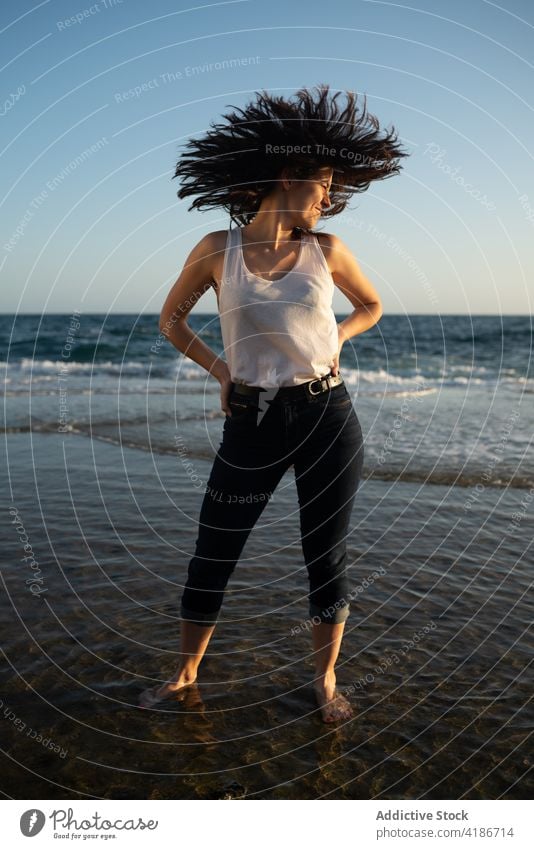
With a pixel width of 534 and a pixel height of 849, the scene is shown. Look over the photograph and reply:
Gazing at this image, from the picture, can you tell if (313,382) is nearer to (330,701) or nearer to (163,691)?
(330,701)

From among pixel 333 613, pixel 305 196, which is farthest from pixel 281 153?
pixel 333 613

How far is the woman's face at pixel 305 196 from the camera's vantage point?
343 centimetres

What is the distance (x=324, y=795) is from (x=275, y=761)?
0.31 metres

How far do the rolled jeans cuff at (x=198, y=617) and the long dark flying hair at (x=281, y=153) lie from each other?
6.98ft

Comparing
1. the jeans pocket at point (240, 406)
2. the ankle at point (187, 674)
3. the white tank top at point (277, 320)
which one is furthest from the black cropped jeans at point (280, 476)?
the ankle at point (187, 674)

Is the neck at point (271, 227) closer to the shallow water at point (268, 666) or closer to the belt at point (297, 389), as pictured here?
the belt at point (297, 389)

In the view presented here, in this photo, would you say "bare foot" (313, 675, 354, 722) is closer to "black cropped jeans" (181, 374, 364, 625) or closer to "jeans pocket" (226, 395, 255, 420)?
"black cropped jeans" (181, 374, 364, 625)

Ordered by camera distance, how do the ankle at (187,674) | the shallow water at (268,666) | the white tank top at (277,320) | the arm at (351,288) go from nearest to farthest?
the shallow water at (268,666) < the white tank top at (277,320) < the arm at (351,288) < the ankle at (187,674)

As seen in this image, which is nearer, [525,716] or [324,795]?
[324,795]

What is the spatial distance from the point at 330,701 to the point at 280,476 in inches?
48.6

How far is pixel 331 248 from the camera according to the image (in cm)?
348

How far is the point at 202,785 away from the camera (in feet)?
9.93
